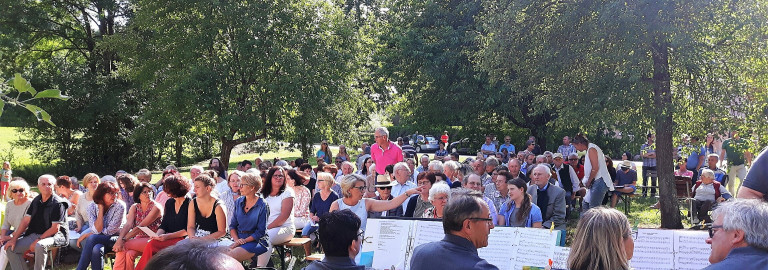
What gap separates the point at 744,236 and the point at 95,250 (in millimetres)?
7309

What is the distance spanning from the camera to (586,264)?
3.92 meters

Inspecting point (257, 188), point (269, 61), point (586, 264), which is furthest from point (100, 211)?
point (269, 61)

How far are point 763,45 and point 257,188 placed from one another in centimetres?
807

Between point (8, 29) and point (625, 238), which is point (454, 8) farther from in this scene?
point (625, 238)

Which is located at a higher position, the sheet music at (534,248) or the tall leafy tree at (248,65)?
the tall leafy tree at (248,65)

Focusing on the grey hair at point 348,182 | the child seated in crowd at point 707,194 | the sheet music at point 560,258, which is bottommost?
the child seated in crowd at point 707,194

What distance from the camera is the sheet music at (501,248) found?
5846 mm

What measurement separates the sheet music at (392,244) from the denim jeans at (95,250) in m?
3.88

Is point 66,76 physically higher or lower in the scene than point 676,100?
higher

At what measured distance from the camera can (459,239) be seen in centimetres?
418

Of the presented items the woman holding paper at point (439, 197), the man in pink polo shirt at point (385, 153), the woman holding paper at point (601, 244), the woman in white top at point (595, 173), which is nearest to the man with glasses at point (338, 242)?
the woman holding paper at point (601, 244)

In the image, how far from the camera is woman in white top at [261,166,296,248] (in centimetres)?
859

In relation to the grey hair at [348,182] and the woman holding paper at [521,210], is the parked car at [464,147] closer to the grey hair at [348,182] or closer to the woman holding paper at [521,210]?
the grey hair at [348,182]

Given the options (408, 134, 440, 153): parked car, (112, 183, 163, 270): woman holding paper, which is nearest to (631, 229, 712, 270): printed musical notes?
(112, 183, 163, 270): woman holding paper
